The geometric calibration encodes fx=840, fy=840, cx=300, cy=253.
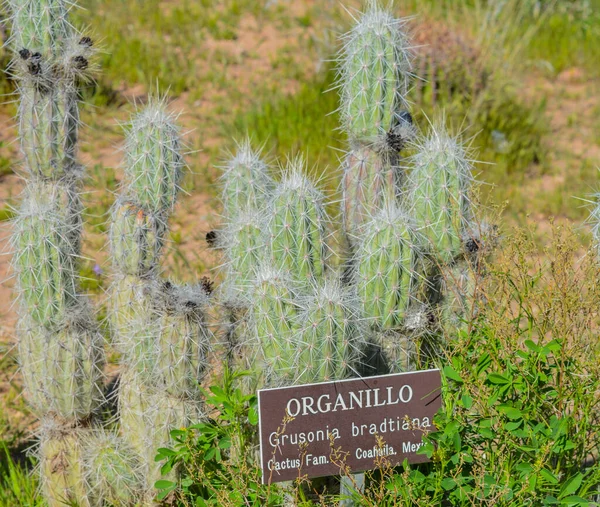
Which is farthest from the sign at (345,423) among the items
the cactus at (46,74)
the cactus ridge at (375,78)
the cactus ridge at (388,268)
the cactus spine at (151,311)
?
the cactus at (46,74)

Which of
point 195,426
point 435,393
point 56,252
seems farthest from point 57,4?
point 435,393

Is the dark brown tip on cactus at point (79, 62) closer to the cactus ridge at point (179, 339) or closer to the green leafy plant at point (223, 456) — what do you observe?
the cactus ridge at point (179, 339)

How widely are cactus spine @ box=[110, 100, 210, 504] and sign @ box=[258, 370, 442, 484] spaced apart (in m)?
0.45

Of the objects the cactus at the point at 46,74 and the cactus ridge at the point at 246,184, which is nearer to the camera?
the cactus at the point at 46,74

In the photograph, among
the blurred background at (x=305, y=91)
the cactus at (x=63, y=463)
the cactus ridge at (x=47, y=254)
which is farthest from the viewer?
the blurred background at (x=305, y=91)

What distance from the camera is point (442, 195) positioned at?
311 centimetres

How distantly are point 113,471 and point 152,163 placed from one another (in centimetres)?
113

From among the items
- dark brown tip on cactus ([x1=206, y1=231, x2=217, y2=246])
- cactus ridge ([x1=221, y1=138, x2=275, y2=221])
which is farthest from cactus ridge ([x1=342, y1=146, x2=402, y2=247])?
dark brown tip on cactus ([x1=206, y1=231, x2=217, y2=246])

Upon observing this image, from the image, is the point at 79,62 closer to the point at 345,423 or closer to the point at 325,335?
the point at 325,335

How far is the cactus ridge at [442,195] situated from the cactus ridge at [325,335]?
62 cm

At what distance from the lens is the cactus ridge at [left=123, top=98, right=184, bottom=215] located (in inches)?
120

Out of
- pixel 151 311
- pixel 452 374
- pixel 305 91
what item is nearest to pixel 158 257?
pixel 151 311

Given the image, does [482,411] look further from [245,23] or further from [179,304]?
[245,23]

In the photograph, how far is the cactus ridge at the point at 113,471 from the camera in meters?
3.06
